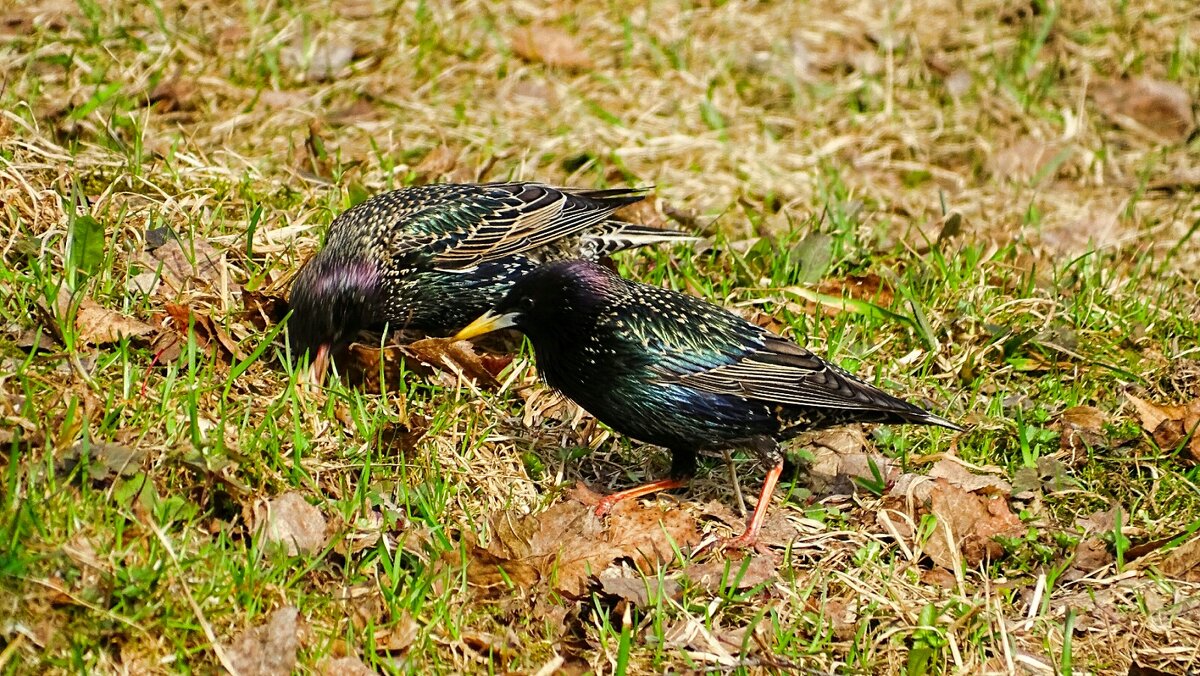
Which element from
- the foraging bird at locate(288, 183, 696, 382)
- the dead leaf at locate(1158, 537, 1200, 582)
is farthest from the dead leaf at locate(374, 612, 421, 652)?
the dead leaf at locate(1158, 537, 1200, 582)

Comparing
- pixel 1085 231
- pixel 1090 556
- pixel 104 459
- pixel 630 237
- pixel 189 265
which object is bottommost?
pixel 1085 231

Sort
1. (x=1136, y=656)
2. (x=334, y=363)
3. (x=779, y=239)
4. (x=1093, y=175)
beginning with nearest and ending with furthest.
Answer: (x=1136, y=656), (x=334, y=363), (x=779, y=239), (x=1093, y=175)

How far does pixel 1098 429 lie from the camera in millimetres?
5164

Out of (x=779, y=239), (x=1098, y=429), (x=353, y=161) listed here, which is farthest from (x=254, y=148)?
(x=1098, y=429)

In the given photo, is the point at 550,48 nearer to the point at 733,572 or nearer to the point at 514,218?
the point at 514,218

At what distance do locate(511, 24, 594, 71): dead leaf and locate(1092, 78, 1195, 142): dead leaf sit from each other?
2.99 metres

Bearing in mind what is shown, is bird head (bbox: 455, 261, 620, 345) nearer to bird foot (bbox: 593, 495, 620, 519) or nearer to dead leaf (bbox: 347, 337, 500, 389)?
dead leaf (bbox: 347, 337, 500, 389)

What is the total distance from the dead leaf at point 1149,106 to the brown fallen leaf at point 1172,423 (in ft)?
10.1

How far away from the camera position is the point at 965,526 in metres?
4.58

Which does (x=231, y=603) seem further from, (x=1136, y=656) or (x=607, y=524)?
(x=1136, y=656)

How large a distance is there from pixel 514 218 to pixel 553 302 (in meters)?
1.50

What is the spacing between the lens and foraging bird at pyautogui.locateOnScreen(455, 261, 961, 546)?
14.8ft

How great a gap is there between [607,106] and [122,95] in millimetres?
2506

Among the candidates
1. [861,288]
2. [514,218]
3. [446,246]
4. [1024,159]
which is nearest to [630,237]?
[514,218]
